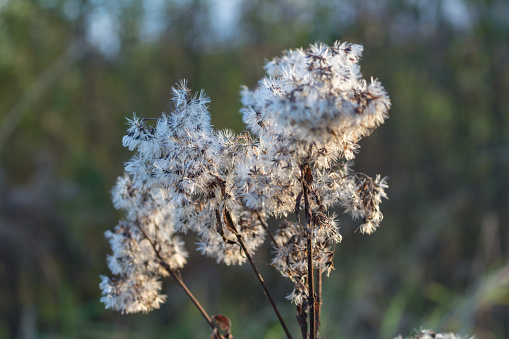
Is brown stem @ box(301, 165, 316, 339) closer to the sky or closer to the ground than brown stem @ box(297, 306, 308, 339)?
closer to the sky

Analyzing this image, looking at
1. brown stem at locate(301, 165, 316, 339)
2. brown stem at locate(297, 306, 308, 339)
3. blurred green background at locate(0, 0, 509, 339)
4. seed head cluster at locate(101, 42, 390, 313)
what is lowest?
brown stem at locate(297, 306, 308, 339)

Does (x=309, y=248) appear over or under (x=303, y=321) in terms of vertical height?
over

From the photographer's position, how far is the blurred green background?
5309 millimetres

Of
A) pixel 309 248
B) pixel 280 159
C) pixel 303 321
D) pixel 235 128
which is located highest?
pixel 235 128

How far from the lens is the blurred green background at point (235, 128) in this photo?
5.31m

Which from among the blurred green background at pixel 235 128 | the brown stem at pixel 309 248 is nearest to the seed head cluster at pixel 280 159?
the brown stem at pixel 309 248

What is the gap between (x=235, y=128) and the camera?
16.5ft

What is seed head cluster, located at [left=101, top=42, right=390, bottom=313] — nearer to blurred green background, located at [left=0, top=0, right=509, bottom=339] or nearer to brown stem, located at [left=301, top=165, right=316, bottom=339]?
brown stem, located at [left=301, top=165, right=316, bottom=339]

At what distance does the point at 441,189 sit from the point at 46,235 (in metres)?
5.50

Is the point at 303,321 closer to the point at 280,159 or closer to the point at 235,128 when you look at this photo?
the point at 280,159

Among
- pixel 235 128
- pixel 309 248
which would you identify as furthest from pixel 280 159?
pixel 235 128

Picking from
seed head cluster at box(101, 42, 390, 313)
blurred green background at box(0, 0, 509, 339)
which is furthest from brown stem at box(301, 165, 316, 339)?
blurred green background at box(0, 0, 509, 339)

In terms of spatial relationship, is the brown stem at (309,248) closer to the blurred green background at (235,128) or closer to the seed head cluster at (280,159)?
the seed head cluster at (280,159)

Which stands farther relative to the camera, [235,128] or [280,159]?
[235,128]
